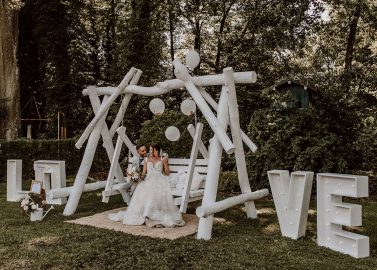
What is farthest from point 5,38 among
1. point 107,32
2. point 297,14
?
point 297,14

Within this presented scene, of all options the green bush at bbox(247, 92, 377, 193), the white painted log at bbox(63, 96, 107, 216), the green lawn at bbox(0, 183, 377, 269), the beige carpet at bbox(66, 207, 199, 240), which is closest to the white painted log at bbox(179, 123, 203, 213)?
the beige carpet at bbox(66, 207, 199, 240)

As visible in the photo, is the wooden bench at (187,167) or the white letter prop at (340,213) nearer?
the white letter prop at (340,213)

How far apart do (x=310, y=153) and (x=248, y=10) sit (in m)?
8.83

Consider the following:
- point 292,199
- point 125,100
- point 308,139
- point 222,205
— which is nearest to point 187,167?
point 125,100

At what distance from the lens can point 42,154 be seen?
15148mm

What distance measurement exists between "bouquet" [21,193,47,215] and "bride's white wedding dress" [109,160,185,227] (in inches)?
53.5

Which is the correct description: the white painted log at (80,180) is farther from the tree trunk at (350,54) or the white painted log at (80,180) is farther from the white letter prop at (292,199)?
the tree trunk at (350,54)

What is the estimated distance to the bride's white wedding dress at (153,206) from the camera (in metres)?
7.69

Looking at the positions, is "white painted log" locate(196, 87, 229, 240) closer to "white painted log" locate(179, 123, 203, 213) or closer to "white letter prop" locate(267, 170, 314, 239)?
"white painted log" locate(179, 123, 203, 213)

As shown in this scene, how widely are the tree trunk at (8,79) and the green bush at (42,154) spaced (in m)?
2.29

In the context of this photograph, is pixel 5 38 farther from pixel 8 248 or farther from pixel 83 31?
pixel 8 248

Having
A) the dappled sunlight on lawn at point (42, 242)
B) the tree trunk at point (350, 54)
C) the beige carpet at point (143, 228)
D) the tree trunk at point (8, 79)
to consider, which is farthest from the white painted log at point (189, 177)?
the tree trunk at point (8, 79)

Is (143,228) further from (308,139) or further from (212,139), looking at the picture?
(308,139)

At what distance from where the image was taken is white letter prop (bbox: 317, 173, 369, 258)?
570cm
